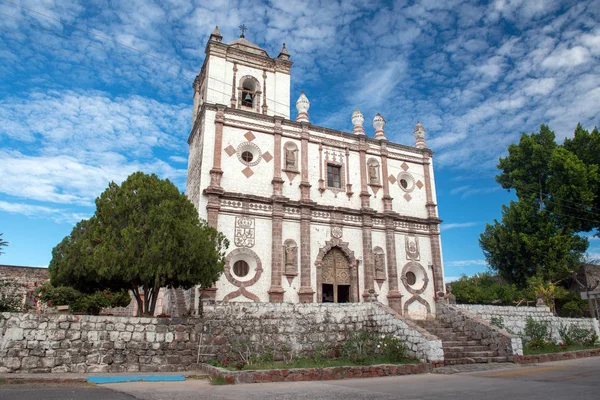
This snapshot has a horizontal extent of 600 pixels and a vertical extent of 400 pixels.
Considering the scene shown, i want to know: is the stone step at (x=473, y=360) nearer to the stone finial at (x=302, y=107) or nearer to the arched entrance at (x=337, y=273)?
the arched entrance at (x=337, y=273)

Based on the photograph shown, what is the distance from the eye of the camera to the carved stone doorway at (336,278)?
65.7 ft

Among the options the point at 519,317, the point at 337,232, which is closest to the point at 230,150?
the point at 337,232

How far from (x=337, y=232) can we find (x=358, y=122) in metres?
6.99

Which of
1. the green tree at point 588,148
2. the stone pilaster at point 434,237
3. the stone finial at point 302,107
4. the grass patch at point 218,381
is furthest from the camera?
the green tree at point 588,148

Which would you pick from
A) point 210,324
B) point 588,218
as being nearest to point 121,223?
point 210,324

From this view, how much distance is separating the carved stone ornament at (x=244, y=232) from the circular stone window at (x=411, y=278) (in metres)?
8.61

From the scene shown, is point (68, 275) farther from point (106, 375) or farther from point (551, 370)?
point (551, 370)

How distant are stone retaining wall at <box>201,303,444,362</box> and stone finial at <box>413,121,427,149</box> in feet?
41.3

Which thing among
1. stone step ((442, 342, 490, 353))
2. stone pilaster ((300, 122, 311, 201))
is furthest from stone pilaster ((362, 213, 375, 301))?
stone step ((442, 342, 490, 353))

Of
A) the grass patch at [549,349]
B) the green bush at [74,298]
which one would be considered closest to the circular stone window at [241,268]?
the green bush at [74,298]

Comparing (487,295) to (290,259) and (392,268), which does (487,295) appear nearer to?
(392,268)

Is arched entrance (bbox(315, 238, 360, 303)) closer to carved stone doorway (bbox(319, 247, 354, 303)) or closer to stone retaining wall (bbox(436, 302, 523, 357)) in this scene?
carved stone doorway (bbox(319, 247, 354, 303))

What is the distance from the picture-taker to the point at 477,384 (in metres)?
9.58

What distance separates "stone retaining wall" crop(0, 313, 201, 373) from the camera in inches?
448
